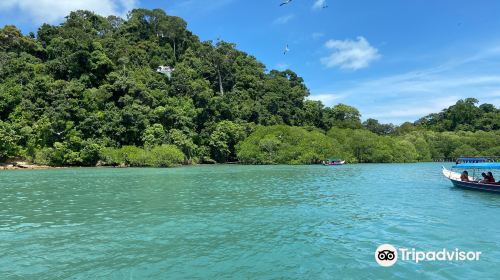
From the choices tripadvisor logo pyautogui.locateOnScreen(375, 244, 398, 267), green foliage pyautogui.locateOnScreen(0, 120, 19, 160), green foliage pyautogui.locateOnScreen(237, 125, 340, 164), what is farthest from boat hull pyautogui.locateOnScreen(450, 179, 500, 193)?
green foliage pyautogui.locateOnScreen(0, 120, 19, 160)

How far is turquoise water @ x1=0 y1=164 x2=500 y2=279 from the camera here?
10906 mm

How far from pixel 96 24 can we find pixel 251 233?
4038 inches

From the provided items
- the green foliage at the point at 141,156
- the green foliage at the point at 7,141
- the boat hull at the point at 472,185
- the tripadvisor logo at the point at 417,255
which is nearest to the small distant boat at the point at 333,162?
the green foliage at the point at 141,156

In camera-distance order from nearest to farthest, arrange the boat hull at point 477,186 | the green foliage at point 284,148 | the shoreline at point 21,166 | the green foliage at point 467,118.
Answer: the boat hull at point 477,186 < the shoreline at point 21,166 < the green foliage at point 284,148 < the green foliage at point 467,118

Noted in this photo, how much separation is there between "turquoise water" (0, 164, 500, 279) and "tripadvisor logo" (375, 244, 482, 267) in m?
0.33

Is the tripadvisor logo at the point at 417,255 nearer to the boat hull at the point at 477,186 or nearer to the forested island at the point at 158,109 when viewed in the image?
the boat hull at the point at 477,186

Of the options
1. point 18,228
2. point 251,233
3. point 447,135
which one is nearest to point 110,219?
point 18,228

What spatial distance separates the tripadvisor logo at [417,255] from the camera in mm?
11750

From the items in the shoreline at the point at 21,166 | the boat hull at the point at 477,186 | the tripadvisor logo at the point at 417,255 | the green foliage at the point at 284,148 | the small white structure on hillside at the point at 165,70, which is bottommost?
the tripadvisor logo at the point at 417,255

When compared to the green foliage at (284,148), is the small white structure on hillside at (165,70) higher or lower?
higher

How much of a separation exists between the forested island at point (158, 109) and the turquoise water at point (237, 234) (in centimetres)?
4358

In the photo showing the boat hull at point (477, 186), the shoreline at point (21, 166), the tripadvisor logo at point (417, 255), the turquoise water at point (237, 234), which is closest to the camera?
the turquoise water at point (237, 234)

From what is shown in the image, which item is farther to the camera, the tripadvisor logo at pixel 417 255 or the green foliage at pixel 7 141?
the green foliage at pixel 7 141

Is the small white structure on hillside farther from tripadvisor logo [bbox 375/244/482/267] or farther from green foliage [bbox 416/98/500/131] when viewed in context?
green foliage [bbox 416/98/500/131]
